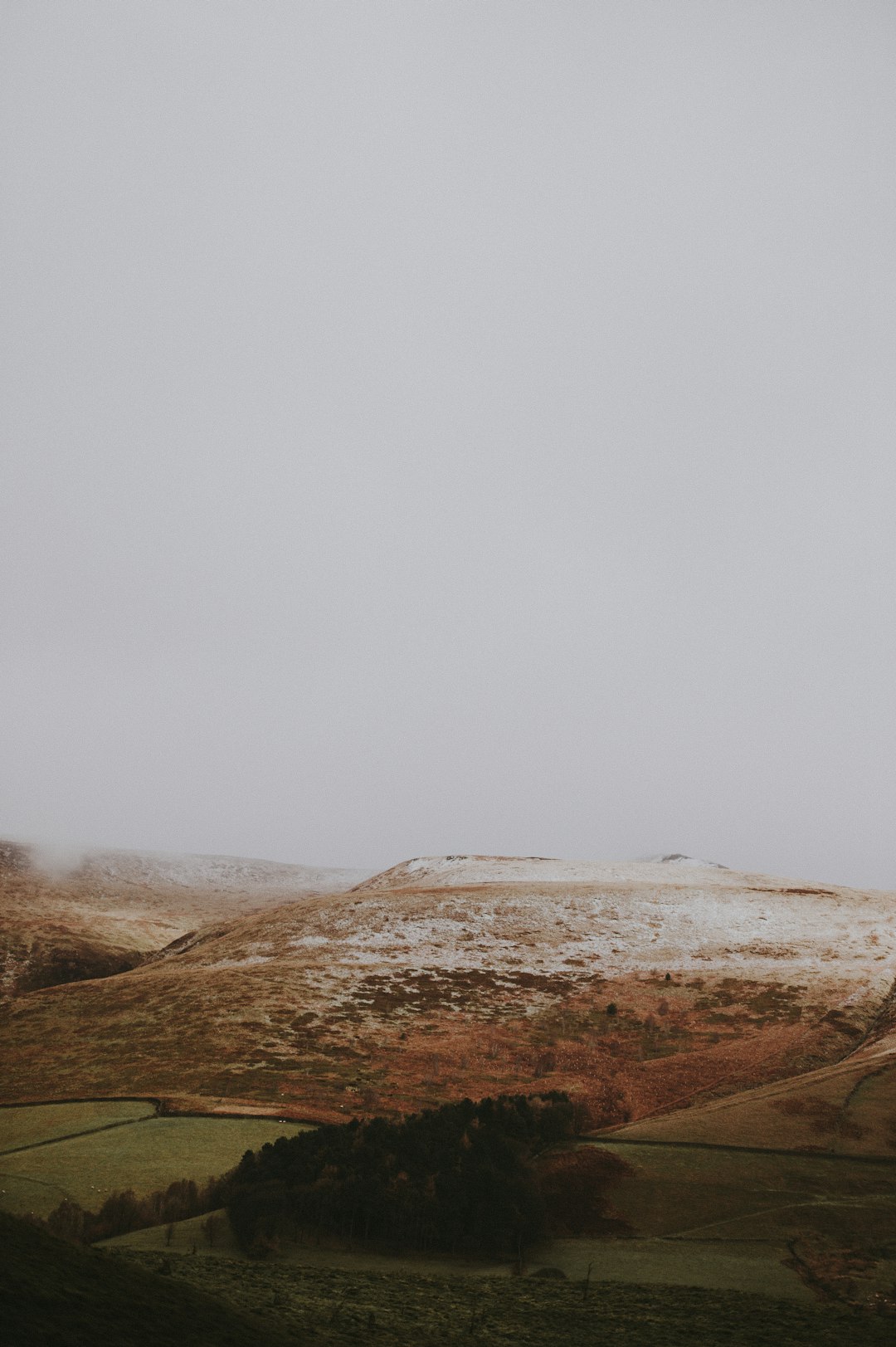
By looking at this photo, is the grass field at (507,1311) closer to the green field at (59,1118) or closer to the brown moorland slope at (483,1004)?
the brown moorland slope at (483,1004)

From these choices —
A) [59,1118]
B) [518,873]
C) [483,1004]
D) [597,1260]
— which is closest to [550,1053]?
[483,1004]

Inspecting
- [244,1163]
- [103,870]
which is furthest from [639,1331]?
[103,870]

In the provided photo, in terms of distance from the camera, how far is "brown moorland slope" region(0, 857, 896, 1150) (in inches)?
1277

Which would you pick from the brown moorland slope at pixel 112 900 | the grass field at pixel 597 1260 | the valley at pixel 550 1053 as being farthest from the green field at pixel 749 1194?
the brown moorland slope at pixel 112 900

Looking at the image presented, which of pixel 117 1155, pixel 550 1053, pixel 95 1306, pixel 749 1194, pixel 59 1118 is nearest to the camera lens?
pixel 95 1306

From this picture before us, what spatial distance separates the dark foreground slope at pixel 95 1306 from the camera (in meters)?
6.65

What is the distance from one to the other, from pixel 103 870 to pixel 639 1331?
445ft

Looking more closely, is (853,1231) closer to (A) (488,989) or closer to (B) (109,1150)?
(B) (109,1150)

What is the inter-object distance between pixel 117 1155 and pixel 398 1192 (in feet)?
36.9

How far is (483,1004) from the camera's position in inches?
1762

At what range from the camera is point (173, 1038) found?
38062mm

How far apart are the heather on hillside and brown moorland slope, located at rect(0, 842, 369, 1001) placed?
186 feet

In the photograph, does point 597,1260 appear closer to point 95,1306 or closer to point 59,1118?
point 95,1306

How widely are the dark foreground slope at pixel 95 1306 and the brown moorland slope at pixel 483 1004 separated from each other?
67.8 ft
